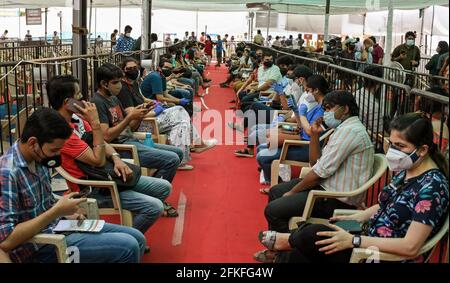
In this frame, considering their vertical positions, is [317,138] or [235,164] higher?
[317,138]

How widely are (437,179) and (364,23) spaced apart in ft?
74.8

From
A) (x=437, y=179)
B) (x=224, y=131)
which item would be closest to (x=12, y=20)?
(x=224, y=131)

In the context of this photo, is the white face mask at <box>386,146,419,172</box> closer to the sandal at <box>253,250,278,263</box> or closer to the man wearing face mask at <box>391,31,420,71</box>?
the sandal at <box>253,250,278,263</box>

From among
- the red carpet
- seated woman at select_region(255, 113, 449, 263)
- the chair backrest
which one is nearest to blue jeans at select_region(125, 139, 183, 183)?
the red carpet

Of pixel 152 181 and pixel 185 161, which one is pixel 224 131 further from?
pixel 152 181

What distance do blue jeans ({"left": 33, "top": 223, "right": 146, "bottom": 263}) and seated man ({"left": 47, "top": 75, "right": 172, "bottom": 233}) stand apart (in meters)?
0.72

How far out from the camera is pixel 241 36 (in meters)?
31.1

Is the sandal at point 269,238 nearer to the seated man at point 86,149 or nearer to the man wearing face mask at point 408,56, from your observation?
the seated man at point 86,149

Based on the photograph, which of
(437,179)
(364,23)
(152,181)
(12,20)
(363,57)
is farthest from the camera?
(12,20)

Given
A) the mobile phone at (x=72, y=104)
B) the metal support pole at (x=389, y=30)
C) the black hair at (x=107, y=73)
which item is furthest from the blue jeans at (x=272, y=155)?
the metal support pole at (x=389, y=30)

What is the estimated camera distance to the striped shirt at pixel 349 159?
314cm

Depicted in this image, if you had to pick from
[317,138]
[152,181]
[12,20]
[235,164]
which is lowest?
[235,164]

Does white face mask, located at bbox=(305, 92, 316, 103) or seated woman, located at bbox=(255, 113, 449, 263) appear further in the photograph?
white face mask, located at bbox=(305, 92, 316, 103)

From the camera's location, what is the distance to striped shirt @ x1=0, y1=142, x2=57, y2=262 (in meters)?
2.16
